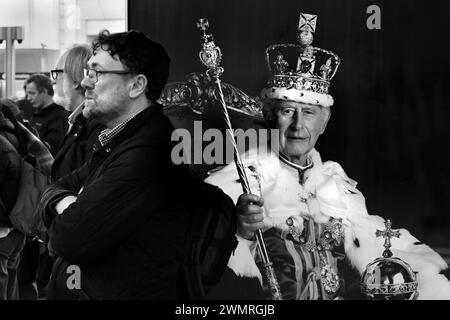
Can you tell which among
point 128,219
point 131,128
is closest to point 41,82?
point 131,128

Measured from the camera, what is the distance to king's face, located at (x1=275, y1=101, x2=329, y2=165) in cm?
336

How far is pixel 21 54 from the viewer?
356 cm

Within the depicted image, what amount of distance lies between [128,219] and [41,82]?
1255 mm

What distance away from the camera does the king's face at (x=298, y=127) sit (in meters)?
3.36

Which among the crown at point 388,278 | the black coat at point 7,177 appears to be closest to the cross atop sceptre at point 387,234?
the crown at point 388,278

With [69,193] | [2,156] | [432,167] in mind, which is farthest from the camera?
[2,156]

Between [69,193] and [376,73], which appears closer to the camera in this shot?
[69,193]

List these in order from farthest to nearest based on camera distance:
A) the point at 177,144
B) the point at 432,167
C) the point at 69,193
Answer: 1. the point at 432,167
2. the point at 177,144
3. the point at 69,193

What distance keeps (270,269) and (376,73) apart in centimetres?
87

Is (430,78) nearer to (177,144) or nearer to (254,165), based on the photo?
(254,165)

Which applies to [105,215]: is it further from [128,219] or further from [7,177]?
[7,177]

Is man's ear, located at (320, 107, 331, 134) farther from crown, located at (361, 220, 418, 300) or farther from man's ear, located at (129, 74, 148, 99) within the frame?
man's ear, located at (129, 74, 148, 99)
